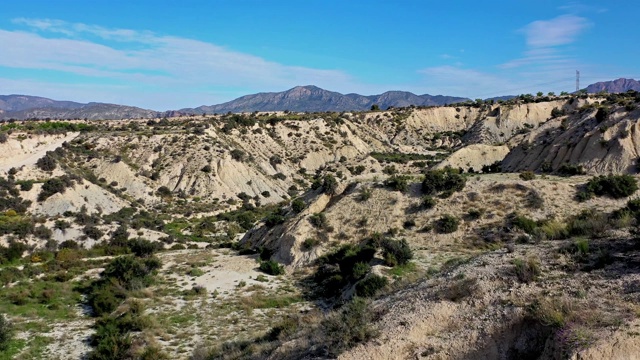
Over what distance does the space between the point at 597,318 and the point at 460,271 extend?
15.6 ft

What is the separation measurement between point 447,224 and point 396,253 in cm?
560

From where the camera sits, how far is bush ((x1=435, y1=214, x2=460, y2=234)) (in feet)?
90.2

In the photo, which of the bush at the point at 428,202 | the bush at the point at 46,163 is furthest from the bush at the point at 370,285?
the bush at the point at 46,163

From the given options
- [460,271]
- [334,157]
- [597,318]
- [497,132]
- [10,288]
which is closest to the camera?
[597,318]

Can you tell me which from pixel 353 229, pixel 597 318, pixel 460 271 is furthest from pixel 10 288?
pixel 597 318

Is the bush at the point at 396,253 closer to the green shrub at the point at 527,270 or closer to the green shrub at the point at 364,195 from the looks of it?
the green shrub at the point at 364,195

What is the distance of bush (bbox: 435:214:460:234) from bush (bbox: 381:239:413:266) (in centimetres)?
435

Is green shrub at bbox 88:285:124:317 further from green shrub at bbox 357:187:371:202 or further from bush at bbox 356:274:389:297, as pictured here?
green shrub at bbox 357:187:371:202

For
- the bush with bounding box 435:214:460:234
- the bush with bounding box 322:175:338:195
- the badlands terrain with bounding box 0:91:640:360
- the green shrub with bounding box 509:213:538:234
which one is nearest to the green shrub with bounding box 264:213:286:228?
the badlands terrain with bounding box 0:91:640:360

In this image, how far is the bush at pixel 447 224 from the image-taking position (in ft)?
90.2

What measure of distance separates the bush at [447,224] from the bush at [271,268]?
10.4 meters

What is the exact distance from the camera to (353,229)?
98.3ft

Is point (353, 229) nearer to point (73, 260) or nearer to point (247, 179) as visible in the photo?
point (73, 260)

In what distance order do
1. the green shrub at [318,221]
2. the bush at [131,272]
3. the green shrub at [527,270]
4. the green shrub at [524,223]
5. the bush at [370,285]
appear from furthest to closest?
the green shrub at [318,221] → the bush at [131,272] → the green shrub at [524,223] → the bush at [370,285] → the green shrub at [527,270]
